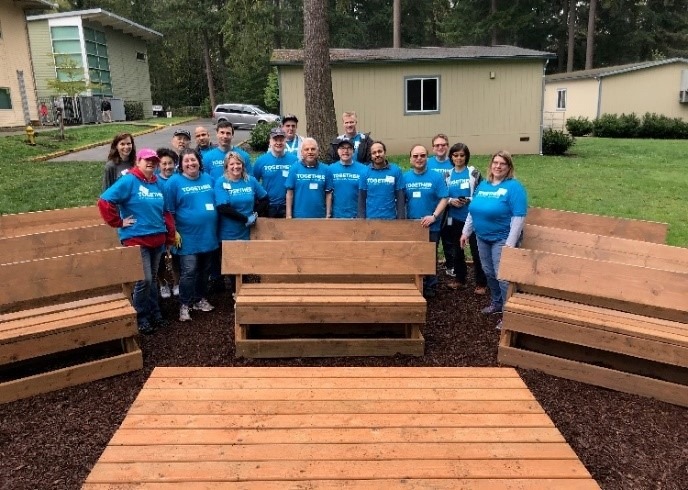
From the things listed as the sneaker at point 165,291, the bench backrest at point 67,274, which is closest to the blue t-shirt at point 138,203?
the bench backrest at point 67,274

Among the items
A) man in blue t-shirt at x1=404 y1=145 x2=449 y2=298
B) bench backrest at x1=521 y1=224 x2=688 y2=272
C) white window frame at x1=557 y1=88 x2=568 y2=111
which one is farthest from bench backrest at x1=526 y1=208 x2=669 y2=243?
white window frame at x1=557 y1=88 x2=568 y2=111

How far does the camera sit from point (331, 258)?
5223 mm

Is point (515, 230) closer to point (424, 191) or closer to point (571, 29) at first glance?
point (424, 191)

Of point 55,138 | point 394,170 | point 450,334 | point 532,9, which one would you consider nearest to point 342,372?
point 450,334

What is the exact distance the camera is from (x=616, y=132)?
28656mm

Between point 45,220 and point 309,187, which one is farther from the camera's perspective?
point 45,220

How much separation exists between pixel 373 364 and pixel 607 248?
8.20ft

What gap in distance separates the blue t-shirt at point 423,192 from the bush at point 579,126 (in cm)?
Answer: 2608

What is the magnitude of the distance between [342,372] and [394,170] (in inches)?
123

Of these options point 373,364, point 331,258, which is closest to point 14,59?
point 331,258

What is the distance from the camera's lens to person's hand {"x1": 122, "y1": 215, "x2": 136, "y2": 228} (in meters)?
5.07

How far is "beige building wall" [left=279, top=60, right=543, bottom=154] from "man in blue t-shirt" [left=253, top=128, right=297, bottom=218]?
1240cm

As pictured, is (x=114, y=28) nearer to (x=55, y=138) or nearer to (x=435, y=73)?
(x=55, y=138)

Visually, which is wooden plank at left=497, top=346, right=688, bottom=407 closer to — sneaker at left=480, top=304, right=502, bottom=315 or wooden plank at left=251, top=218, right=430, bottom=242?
sneaker at left=480, top=304, right=502, bottom=315
